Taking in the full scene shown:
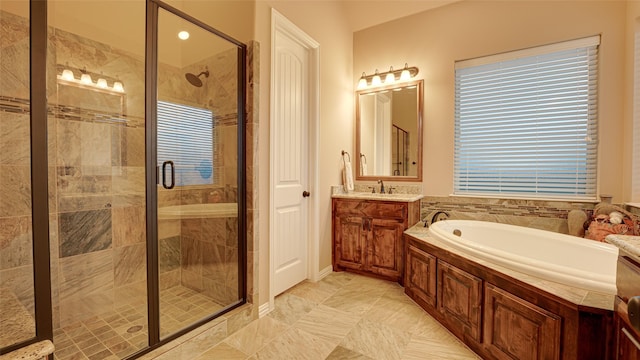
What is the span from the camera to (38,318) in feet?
4.47

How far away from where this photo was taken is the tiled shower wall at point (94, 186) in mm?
1772

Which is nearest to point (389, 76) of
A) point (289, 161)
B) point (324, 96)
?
point (324, 96)

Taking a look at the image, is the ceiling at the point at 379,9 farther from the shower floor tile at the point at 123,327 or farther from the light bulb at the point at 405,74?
the shower floor tile at the point at 123,327

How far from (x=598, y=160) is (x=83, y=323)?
14.5 ft

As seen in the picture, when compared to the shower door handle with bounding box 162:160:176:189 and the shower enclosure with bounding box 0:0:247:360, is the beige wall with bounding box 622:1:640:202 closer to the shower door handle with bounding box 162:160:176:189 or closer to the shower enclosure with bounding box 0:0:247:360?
the shower enclosure with bounding box 0:0:247:360

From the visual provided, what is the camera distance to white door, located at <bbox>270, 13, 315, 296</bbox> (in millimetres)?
2496

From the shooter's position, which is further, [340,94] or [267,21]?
[340,94]

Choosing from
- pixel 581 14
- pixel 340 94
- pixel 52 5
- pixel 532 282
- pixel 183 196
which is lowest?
pixel 532 282

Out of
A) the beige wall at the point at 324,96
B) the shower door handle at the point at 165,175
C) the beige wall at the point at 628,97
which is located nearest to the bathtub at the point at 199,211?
the shower door handle at the point at 165,175

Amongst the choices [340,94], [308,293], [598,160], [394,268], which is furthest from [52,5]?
[598,160]

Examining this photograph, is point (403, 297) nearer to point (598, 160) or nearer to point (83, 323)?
point (598, 160)

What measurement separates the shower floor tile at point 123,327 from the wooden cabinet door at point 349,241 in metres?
1.43

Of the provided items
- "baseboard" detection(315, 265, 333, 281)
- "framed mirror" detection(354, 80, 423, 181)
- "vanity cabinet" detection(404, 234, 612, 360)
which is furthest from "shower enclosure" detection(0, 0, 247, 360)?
"framed mirror" detection(354, 80, 423, 181)

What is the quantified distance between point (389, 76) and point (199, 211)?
2.57m
